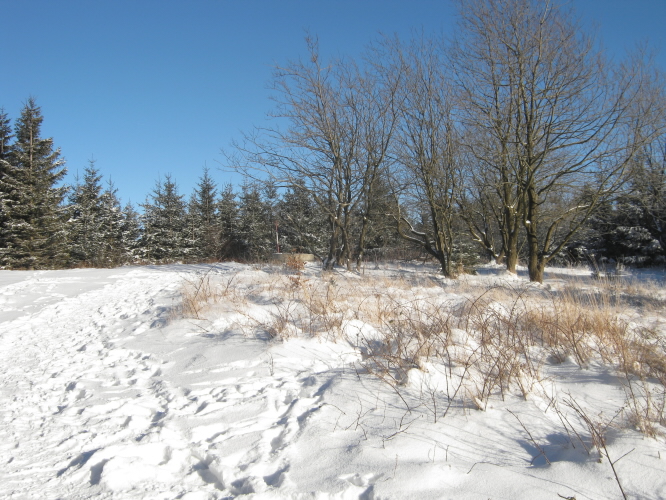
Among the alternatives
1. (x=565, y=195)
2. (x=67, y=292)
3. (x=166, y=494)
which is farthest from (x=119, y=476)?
(x=565, y=195)

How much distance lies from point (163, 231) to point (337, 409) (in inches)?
1271

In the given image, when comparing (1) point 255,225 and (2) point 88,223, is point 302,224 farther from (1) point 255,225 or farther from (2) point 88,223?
(2) point 88,223

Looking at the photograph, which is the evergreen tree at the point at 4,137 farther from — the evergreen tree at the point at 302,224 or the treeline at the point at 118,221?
the evergreen tree at the point at 302,224

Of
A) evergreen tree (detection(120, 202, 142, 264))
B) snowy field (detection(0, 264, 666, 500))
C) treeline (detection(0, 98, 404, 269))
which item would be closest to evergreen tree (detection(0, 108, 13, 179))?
treeline (detection(0, 98, 404, 269))

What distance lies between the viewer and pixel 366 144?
12.0 m

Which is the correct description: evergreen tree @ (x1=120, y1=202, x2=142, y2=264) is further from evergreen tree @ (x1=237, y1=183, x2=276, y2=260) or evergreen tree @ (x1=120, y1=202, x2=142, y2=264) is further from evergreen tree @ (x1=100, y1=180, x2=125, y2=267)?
evergreen tree @ (x1=237, y1=183, x2=276, y2=260)

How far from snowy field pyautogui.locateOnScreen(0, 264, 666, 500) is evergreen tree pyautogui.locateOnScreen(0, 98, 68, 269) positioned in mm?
19712

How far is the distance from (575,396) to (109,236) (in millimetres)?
33099

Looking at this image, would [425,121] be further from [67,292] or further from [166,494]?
[166,494]

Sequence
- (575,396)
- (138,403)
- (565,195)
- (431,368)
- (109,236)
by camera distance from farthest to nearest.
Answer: (109,236) → (565,195) → (431,368) → (138,403) → (575,396)

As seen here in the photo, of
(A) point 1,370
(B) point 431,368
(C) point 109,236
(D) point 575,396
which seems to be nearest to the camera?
(D) point 575,396

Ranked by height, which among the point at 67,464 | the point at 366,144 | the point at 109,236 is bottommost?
the point at 67,464

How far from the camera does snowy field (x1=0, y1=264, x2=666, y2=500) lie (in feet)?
6.14

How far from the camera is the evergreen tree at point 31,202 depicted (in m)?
20.4
